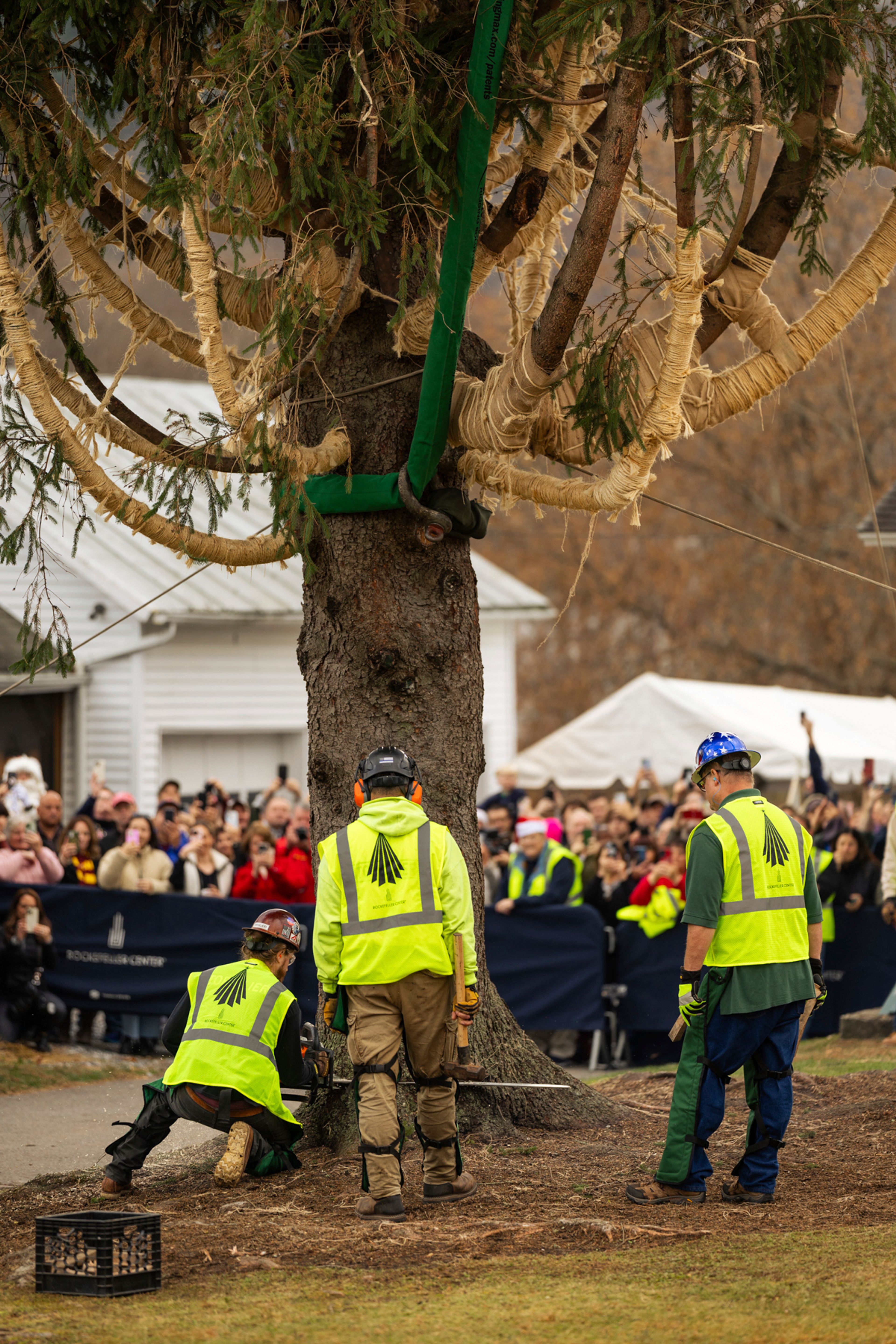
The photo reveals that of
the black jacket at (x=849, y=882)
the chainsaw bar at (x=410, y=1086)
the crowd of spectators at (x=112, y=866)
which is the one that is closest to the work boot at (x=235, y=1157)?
the chainsaw bar at (x=410, y=1086)

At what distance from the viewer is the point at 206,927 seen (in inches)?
549

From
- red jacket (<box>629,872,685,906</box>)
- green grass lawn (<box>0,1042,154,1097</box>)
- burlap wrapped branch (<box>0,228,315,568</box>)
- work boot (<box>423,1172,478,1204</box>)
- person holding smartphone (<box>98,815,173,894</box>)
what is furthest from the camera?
person holding smartphone (<box>98,815,173,894</box>)

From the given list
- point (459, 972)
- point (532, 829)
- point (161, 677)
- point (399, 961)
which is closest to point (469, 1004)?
point (459, 972)

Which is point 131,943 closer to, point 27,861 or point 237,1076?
point 27,861

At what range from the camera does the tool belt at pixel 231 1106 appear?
24.1ft

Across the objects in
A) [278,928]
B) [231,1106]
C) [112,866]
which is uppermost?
[112,866]

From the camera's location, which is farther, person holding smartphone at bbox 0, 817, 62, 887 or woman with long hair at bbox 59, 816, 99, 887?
woman with long hair at bbox 59, 816, 99, 887

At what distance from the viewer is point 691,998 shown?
22.1 feet

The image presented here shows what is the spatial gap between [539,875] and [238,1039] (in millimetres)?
6693

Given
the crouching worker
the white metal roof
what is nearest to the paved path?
the crouching worker

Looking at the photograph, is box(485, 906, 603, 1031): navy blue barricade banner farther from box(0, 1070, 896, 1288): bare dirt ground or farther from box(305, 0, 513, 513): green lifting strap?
box(305, 0, 513, 513): green lifting strap

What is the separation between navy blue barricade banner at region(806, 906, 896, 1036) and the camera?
13.9 m

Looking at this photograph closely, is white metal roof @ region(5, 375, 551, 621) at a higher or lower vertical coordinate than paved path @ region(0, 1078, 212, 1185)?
higher

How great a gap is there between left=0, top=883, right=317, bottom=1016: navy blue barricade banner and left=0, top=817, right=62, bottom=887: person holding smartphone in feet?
0.50
